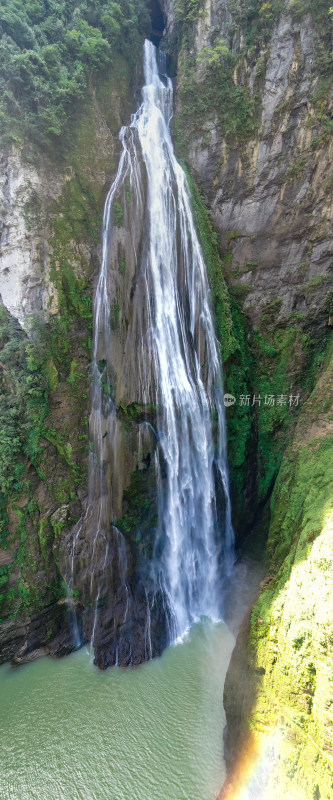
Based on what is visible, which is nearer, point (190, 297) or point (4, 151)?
point (4, 151)

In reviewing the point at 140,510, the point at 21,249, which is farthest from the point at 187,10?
the point at 140,510

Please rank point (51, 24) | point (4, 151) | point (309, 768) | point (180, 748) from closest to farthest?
point (309, 768)
point (180, 748)
point (4, 151)
point (51, 24)

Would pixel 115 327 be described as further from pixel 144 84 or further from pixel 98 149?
pixel 144 84

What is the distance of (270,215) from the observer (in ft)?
39.1

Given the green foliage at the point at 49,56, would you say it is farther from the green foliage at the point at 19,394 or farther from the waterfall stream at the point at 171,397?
the green foliage at the point at 19,394

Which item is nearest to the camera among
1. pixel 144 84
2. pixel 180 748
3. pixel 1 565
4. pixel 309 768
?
pixel 309 768

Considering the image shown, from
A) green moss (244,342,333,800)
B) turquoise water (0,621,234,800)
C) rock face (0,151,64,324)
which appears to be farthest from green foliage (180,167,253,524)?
rock face (0,151,64,324)

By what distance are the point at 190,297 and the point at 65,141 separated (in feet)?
19.6

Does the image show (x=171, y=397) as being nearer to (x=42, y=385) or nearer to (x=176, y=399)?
(x=176, y=399)

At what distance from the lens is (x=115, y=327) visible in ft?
32.0

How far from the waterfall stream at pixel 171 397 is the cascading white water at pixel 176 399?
0.03m

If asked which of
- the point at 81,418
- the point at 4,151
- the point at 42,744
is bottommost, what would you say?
the point at 42,744

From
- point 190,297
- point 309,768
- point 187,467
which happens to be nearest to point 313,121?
point 190,297

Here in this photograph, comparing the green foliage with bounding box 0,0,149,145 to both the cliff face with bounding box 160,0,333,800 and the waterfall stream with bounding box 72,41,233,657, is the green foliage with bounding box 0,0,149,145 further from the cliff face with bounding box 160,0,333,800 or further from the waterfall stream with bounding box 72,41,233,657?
the cliff face with bounding box 160,0,333,800
